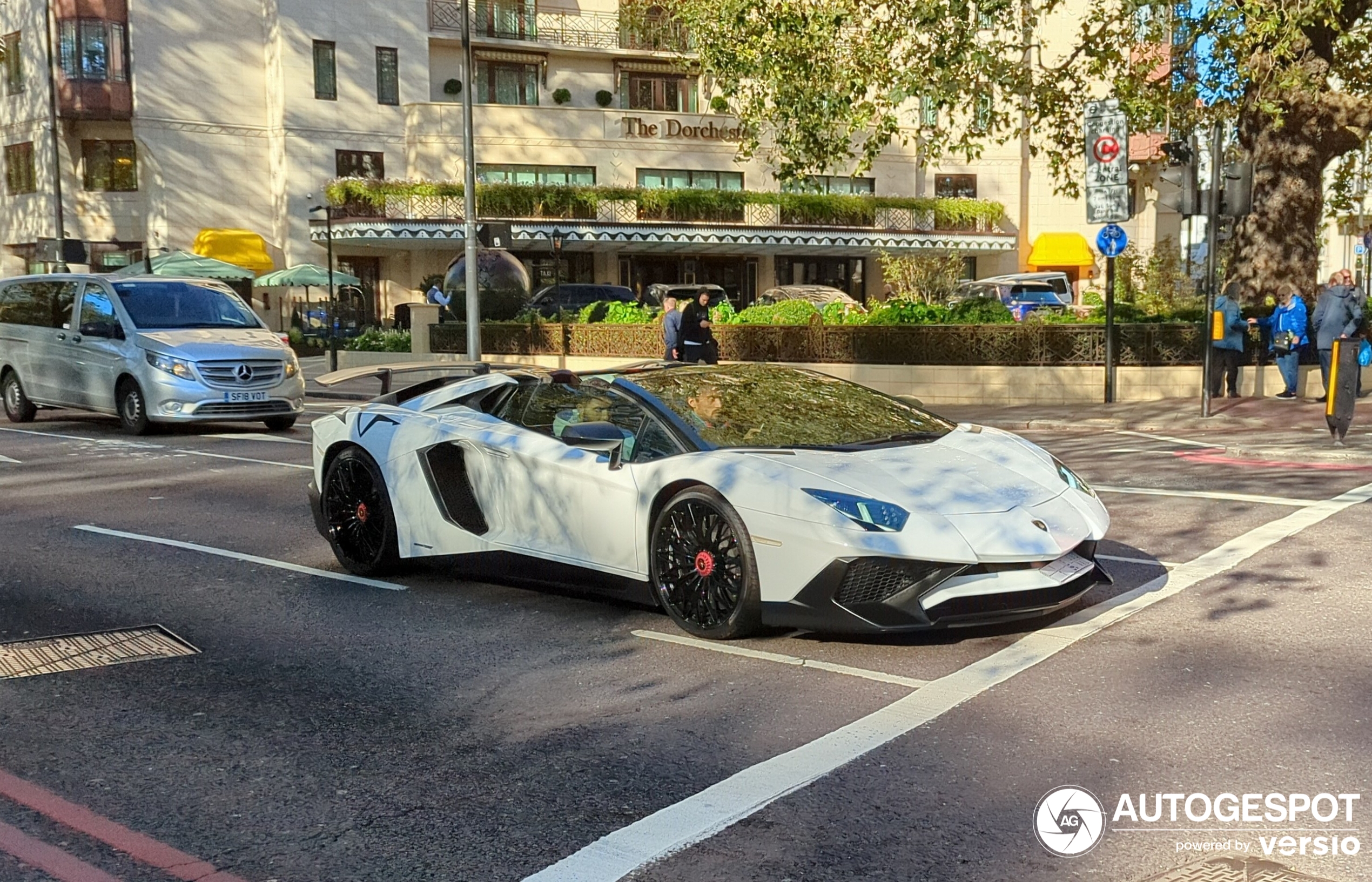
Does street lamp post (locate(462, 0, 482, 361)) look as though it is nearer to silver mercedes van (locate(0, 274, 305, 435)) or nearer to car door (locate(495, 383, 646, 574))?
silver mercedes van (locate(0, 274, 305, 435))

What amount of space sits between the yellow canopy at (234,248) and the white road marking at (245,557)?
36.9 metres

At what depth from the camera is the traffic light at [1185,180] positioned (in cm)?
1739

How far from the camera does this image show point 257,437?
1702 cm

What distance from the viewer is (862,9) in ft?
73.2

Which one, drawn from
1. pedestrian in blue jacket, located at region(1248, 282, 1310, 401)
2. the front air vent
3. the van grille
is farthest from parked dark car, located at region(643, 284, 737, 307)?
the front air vent

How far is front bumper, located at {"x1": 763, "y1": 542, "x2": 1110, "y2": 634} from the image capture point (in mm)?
6074

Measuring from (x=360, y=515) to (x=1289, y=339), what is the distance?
1513cm

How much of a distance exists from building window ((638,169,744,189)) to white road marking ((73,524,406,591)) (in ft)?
133

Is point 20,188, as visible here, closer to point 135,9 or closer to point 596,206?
point 135,9

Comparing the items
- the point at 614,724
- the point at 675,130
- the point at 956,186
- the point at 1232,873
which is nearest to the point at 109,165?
the point at 675,130

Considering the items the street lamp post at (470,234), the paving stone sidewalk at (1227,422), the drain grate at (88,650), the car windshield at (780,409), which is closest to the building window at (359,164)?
the street lamp post at (470,234)

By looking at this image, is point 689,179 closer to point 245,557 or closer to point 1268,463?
point 1268,463

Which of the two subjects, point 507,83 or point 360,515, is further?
point 507,83

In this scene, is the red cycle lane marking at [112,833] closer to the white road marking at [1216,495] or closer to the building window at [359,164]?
the white road marking at [1216,495]
